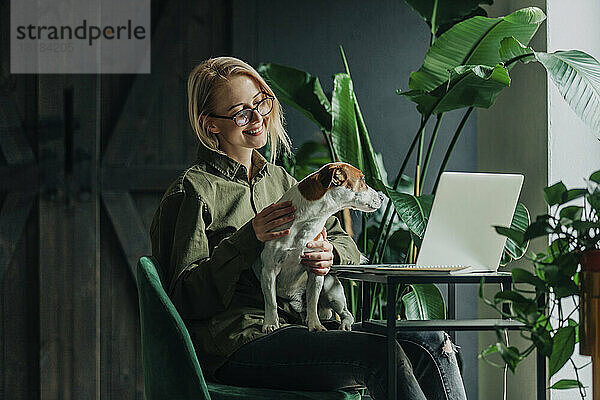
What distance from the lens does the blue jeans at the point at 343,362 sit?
5.89 ft

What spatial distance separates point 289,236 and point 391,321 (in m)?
0.35

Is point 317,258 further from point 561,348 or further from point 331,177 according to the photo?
point 561,348

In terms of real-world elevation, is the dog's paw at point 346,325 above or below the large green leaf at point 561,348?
below

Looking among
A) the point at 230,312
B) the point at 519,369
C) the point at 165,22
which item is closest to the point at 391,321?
the point at 230,312

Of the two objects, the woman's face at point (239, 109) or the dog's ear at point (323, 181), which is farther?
the woman's face at point (239, 109)

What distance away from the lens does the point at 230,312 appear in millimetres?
1978

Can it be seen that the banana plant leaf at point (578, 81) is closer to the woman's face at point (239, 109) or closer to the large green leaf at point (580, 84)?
the large green leaf at point (580, 84)

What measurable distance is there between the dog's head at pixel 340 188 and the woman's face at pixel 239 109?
0.99 ft

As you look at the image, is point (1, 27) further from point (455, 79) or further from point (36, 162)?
point (455, 79)

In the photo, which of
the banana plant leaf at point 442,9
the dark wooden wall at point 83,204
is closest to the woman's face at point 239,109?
the banana plant leaf at point 442,9

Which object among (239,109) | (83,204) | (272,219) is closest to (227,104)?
(239,109)

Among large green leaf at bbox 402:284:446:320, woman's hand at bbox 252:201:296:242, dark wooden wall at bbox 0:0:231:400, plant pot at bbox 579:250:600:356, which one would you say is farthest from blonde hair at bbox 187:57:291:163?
dark wooden wall at bbox 0:0:231:400

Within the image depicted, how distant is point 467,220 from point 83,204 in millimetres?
2280

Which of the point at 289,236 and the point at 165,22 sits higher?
the point at 165,22
